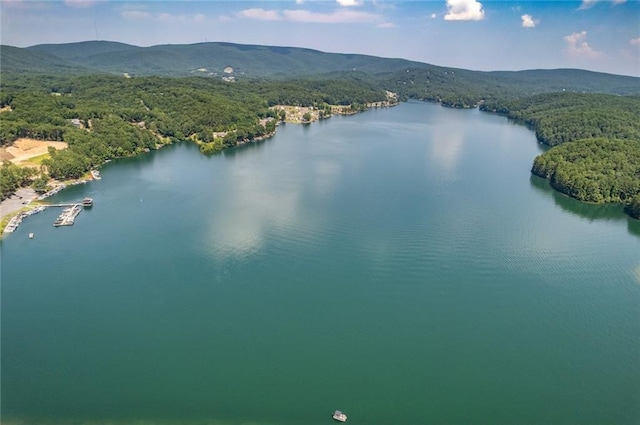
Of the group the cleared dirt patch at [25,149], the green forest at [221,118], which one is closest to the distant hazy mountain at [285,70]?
the green forest at [221,118]

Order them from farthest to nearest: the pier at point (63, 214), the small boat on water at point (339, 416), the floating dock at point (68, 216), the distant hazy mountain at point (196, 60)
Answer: the distant hazy mountain at point (196, 60) → the floating dock at point (68, 216) → the pier at point (63, 214) → the small boat on water at point (339, 416)

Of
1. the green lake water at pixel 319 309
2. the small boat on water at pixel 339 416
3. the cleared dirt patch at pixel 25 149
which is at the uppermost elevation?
the cleared dirt patch at pixel 25 149

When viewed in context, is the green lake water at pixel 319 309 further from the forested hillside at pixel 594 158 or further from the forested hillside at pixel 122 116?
the forested hillside at pixel 122 116

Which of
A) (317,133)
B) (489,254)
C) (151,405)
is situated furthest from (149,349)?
(317,133)

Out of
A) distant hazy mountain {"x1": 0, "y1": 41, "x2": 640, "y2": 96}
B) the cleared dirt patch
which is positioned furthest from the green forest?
distant hazy mountain {"x1": 0, "y1": 41, "x2": 640, "y2": 96}

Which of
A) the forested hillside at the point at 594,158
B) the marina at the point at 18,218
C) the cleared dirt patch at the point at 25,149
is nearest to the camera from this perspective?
the marina at the point at 18,218

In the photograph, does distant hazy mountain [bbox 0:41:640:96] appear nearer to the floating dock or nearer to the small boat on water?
the floating dock
